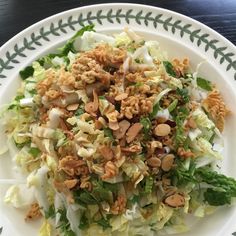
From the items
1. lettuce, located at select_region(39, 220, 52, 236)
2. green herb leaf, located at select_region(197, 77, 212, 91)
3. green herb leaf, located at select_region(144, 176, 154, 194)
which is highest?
green herb leaf, located at select_region(197, 77, 212, 91)

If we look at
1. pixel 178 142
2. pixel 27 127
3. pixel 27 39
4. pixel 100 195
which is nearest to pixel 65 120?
pixel 27 127

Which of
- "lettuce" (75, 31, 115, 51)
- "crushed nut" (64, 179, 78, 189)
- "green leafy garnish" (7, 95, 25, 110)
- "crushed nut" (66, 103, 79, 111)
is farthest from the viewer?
"lettuce" (75, 31, 115, 51)

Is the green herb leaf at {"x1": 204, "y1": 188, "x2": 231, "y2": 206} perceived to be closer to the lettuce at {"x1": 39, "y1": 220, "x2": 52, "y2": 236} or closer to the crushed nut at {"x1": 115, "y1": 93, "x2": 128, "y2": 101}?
the crushed nut at {"x1": 115, "y1": 93, "x2": 128, "y2": 101}

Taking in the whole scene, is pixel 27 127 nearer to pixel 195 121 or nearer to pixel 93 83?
pixel 93 83

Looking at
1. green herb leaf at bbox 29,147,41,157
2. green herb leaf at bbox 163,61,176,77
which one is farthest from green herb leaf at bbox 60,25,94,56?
green herb leaf at bbox 29,147,41,157

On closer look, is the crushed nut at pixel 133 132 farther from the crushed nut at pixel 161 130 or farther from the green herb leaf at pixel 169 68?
the green herb leaf at pixel 169 68

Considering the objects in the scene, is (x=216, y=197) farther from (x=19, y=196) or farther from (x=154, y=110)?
(x=19, y=196)

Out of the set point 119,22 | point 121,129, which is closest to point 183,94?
point 121,129
